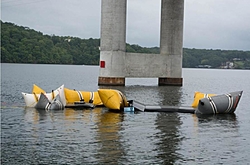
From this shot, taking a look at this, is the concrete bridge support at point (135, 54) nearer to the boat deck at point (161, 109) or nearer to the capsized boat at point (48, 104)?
the boat deck at point (161, 109)

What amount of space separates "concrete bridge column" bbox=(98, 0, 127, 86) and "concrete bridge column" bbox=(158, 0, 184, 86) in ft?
31.4

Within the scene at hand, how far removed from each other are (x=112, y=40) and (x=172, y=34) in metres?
11.7

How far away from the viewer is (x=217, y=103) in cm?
2906

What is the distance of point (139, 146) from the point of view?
18406 millimetres

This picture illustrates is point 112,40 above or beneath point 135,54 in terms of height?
above

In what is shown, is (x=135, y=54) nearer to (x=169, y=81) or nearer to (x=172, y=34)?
(x=172, y=34)

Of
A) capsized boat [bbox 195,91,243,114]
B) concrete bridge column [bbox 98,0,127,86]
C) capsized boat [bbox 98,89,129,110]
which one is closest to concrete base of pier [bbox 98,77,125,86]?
concrete bridge column [bbox 98,0,127,86]

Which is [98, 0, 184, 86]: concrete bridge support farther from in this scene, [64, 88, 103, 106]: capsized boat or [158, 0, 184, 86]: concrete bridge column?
[64, 88, 103, 106]: capsized boat

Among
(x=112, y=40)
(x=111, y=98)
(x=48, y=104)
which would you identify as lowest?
(x=48, y=104)

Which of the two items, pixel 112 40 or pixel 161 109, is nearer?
pixel 161 109

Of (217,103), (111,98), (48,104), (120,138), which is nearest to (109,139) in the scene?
(120,138)

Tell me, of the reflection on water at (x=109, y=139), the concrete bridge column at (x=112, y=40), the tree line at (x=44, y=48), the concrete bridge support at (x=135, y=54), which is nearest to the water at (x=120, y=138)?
the reflection on water at (x=109, y=139)

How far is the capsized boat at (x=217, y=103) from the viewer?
28906 millimetres

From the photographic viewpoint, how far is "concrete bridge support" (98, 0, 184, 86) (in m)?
51.2
